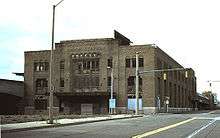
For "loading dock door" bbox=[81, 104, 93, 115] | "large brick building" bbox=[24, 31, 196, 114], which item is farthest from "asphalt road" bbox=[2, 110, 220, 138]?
"loading dock door" bbox=[81, 104, 93, 115]

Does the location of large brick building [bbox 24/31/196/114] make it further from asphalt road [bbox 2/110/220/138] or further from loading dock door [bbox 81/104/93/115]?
asphalt road [bbox 2/110/220/138]

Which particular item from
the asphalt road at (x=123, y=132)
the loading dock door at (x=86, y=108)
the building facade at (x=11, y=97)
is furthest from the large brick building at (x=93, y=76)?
the asphalt road at (x=123, y=132)

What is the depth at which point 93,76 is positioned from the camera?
85.4 meters

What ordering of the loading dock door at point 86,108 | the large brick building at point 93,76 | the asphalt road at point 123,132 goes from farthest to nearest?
1. the loading dock door at point 86,108
2. the large brick building at point 93,76
3. the asphalt road at point 123,132

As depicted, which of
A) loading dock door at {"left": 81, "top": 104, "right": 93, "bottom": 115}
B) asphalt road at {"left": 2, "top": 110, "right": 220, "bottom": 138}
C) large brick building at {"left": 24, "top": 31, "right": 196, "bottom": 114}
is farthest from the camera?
loading dock door at {"left": 81, "top": 104, "right": 93, "bottom": 115}

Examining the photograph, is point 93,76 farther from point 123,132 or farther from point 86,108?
point 123,132

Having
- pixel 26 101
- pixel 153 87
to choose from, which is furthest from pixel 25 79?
pixel 153 87

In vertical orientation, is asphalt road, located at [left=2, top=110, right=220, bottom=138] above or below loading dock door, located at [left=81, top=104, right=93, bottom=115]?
below

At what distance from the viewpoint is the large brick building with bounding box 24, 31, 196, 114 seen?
3221 inches

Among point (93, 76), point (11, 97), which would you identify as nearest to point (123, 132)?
point (93, 76)

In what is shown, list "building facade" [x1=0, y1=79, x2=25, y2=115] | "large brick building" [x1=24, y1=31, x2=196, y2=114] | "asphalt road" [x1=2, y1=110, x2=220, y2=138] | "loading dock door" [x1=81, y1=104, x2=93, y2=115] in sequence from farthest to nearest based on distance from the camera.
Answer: "loading dock door" [x1=81, y1=104, x2=93, y2=115], "building facade" [x1=0, y1=79, x2=25, y2=115], "large brick building" [x1=24, y1=31, x2=196, y2=114], "asphalt road" [x1=2, y1=110, x2=220, y2=138]

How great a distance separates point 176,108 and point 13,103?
36.2 meters

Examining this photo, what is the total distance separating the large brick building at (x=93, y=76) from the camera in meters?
81.8

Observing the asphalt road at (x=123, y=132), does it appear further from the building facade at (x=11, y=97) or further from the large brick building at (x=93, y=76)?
the building facade at (x=11, y=97)
